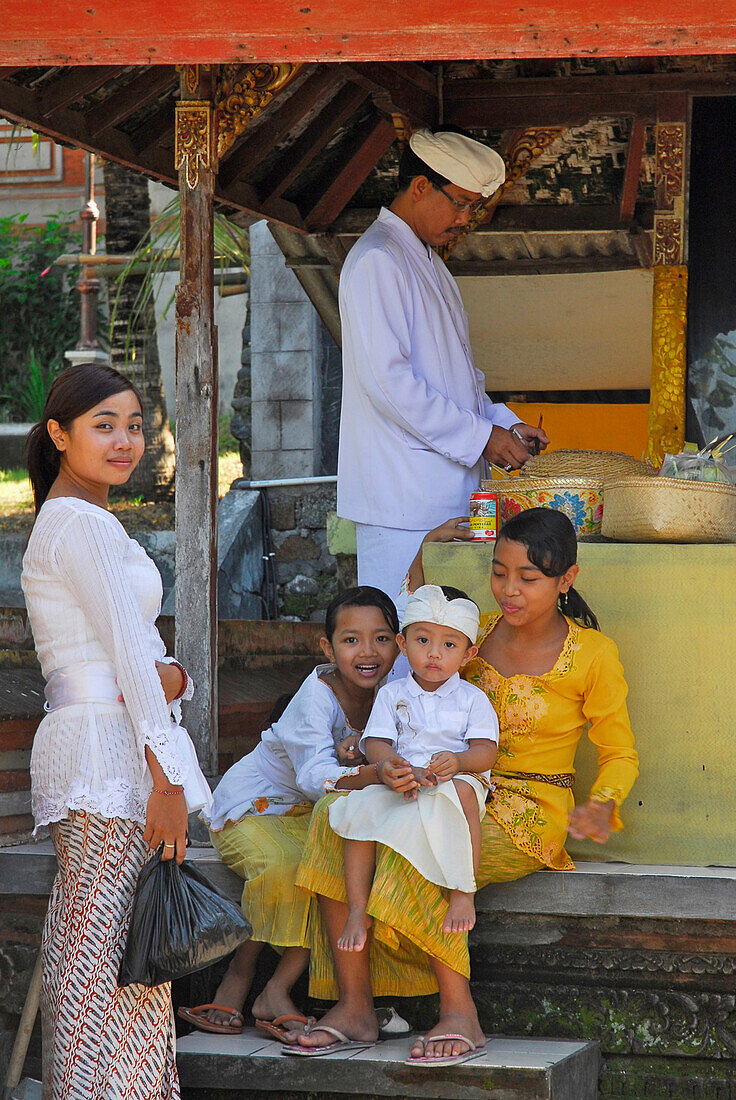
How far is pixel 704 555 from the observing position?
344cm

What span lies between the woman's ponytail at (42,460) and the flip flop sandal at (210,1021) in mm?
1293

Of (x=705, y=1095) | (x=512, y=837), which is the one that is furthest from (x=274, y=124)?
(x=705, y=1095)

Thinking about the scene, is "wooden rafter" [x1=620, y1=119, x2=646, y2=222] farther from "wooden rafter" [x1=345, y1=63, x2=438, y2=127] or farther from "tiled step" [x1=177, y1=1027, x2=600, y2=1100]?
"tiled step" [x1=177, y1=1027, x2=600, y2=1100]

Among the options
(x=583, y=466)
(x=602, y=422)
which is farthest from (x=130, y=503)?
(x=583, y=466)

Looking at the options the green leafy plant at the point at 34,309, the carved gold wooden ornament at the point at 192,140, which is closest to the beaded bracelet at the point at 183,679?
the carved gold wooden ornament at the point at 192,140

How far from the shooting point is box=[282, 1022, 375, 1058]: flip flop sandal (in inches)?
115

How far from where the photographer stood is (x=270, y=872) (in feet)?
10.5

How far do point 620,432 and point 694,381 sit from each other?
3328 mm

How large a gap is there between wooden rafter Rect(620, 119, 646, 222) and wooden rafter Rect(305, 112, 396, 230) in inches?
41.3

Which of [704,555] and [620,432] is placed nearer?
[704,555]

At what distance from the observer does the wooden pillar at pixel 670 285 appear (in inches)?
207

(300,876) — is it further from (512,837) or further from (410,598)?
(410,598)

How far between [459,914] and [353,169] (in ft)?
12.6

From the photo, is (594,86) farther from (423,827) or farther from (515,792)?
(423,827)
